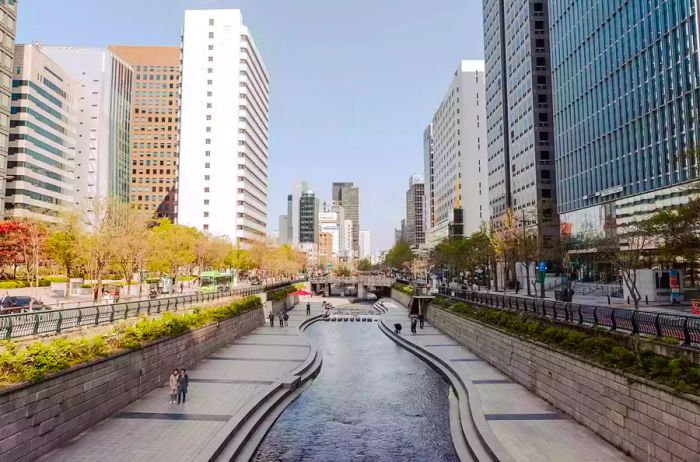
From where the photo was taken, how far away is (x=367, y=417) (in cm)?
2169

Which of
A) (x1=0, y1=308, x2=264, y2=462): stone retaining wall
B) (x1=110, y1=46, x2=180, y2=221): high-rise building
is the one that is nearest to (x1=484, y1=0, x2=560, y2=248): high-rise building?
(x1=0, y1=308, x2=264, y2=462): stone retaining wall

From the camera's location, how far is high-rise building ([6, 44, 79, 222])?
91938mm

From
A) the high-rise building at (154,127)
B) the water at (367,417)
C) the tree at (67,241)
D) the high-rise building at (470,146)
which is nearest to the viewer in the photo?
the water at (367,417)

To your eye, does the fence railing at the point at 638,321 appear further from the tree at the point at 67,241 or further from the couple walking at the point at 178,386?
the tree at the point at 67,241

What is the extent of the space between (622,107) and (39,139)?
355ft

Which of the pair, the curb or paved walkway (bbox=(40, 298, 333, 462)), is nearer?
paved walkway (bbox=(40, 298, 333, 462))

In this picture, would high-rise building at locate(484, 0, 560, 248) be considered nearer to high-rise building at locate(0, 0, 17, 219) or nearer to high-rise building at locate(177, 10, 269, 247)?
high-rise building at locate(177, 10, 269, 247)

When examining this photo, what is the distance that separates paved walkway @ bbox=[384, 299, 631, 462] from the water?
2005 mm

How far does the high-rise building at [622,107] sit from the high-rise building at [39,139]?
3641 inches

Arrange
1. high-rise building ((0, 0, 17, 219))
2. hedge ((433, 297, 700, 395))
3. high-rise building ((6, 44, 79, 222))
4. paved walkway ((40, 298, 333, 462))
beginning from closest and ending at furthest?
hedge ((433, 297, 700, 395)), paved walkway ((40, 298, 333, 462)), high-rise building ((0, 0, 17, 219)), high-rise building ((6, 44, 79, 222))

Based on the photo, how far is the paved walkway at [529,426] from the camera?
15047 mm

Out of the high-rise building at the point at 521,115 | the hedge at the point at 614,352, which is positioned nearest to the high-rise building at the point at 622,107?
the high-rise building at the point at 521,115

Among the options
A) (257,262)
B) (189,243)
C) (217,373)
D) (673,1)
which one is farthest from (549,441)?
(257,262)

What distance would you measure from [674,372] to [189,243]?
6975 centimetres
